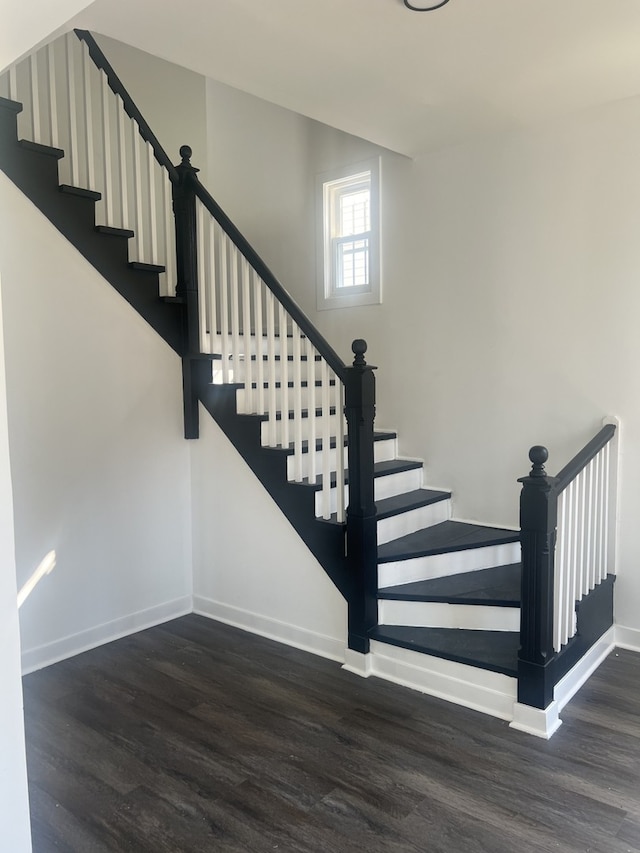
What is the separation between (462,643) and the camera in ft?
9.62

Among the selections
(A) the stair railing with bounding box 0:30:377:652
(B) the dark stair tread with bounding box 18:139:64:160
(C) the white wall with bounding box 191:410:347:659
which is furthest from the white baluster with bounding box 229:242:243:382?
(B) the dark stair tread with bounding box 18:139:64:160

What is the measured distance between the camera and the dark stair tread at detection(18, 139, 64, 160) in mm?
3016

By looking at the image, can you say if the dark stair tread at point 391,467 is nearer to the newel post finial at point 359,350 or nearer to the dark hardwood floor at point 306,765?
the newel post finial at point 359,350

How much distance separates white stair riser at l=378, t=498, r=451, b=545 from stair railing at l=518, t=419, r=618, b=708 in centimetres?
94

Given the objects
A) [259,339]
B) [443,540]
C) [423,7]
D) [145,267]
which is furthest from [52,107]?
[443,540]

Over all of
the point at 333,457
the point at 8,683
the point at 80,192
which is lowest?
the point at 8,683

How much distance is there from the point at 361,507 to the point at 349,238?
2224mm

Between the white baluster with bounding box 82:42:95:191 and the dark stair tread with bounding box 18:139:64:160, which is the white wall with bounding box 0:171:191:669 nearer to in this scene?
the dark stair tread with bounding box 18:139:64:160

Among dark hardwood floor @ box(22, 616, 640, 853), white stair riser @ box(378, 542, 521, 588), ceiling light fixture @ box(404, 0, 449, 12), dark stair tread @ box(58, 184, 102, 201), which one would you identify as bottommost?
dark hardwood floor @ box(22, 616, 640, 853)

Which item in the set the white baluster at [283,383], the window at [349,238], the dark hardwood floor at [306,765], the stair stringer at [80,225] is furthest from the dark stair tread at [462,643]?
the window at [349,238]

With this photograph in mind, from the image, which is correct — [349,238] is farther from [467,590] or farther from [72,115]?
[467,590]

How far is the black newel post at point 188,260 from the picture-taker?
3.66 m

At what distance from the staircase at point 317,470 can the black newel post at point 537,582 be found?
0.35 feet

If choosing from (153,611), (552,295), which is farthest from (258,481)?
(552,295)
